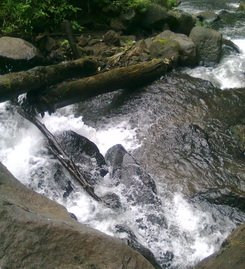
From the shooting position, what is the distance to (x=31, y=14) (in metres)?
10.3

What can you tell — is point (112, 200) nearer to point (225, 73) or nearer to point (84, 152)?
point (84, 152)

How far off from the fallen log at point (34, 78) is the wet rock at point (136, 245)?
3.15 metres

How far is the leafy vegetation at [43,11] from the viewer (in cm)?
1030

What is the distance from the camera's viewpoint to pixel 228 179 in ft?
23.1

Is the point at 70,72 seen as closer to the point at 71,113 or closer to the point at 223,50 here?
the point at 71,113

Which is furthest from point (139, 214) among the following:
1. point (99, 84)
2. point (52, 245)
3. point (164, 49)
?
point (164, 49)

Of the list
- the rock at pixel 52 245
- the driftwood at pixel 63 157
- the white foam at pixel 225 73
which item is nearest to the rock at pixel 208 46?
the white foam at pixel 225 73

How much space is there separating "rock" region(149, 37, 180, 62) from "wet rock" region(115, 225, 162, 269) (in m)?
5.75

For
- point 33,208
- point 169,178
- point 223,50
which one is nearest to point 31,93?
point 169,178

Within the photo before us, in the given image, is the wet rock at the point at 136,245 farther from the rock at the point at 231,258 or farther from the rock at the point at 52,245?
the rock at the point at 52,245

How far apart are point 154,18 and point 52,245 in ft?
32.3

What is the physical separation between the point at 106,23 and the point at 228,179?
7018mm

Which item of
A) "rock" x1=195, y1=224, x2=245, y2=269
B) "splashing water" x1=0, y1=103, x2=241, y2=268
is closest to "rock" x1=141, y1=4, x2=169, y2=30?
"splashing water" x1=0, y1=103, x2=241, y2=268

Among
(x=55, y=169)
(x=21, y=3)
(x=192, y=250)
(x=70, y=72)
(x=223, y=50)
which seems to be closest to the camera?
(x=192, y=250)
